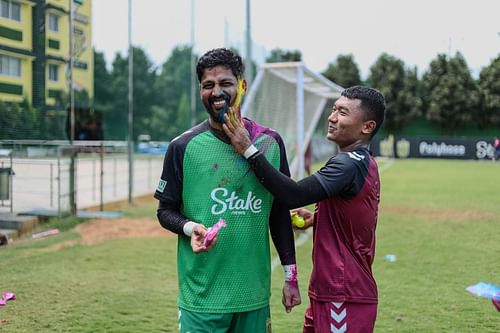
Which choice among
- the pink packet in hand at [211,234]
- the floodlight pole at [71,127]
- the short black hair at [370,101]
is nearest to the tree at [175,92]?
the floodlight pole at [71,127]

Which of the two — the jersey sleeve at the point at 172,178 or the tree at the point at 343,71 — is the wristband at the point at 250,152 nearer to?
the jersey sleeve at the point at 172,178

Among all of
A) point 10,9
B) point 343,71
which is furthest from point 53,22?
point 343,71

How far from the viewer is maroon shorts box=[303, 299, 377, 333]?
2582 mm

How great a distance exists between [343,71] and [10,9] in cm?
2313

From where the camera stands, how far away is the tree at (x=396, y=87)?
22.0 m

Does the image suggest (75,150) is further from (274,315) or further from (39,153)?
(274,315)

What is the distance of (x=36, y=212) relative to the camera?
10.1 m

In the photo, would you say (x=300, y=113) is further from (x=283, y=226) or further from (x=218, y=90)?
(x=218, y=90)

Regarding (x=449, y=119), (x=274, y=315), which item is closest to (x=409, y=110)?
(x=449, y=119)

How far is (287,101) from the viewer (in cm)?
1095

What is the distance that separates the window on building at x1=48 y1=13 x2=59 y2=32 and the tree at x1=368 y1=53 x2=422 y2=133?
13523 mm

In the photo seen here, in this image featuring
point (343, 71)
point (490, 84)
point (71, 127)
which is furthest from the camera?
point (343, 71)

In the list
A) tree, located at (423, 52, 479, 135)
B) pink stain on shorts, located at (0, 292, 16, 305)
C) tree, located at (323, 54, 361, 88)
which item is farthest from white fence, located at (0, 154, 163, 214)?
tree, located at (323, 54, 361, 88)

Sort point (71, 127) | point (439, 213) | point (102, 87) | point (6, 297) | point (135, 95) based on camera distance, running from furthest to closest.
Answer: point (135, 95), point (102, 87), point (439, 213), point (71, 127), point (6, 297)
